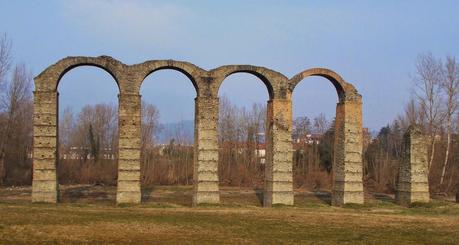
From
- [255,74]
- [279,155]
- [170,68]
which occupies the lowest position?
[279,155]

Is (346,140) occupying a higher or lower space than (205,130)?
lower

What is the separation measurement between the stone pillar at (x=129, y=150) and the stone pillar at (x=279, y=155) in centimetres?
601

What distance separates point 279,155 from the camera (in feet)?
81.1

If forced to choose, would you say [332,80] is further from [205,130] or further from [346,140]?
[205,130]

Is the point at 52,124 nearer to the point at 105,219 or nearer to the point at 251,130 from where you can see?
the point at 105,219

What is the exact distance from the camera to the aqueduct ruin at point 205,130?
75.3 feet

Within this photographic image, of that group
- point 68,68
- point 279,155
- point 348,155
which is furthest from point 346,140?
point 68,68

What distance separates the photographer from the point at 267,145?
2533cm

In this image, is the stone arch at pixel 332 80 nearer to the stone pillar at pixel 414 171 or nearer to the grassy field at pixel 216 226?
the stone pillar at pixel 414 171

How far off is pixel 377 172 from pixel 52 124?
99.0 feet

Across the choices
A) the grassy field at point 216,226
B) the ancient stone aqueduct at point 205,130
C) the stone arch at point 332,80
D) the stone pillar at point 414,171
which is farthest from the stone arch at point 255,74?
the stone pillar at point 414,171

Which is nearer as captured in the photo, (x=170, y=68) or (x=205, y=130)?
(x=205, y=130)

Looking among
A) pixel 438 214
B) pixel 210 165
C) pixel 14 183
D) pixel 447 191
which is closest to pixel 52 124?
pixel 210 165

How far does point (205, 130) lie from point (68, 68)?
21.7 feet
